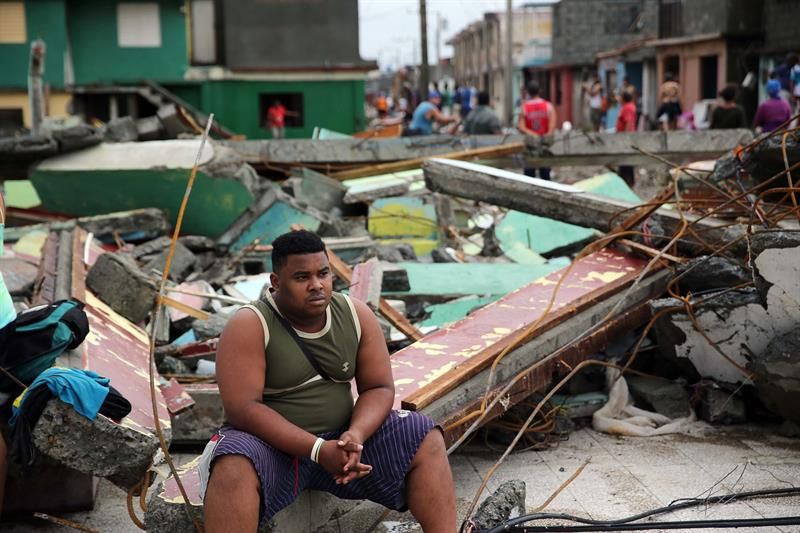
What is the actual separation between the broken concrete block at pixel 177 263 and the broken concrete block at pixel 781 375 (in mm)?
5277

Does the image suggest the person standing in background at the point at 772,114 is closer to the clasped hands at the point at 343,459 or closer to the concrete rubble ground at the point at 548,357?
the concrete rubble ground at the point at 548,357

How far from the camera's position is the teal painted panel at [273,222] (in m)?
11.3

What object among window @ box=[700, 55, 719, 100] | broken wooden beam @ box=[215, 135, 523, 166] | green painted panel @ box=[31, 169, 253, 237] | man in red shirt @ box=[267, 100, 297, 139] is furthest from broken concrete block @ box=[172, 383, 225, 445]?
window @ box=[700, 55, 719, 100]

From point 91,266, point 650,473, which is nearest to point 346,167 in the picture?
point 91,266

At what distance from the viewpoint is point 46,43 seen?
28641mm

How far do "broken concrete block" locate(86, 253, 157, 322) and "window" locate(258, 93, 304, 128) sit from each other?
24.7 m

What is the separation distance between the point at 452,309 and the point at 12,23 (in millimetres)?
24803

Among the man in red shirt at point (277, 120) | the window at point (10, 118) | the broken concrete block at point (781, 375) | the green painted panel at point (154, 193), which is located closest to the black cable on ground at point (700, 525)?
the broken concrete block at point (781, 375)

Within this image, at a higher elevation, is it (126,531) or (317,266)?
(317,266)

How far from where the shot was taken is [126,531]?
4.72m

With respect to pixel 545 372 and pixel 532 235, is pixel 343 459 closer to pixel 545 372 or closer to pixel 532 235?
pixel 545 372

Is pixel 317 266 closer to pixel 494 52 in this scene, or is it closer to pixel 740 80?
pixel 740 80

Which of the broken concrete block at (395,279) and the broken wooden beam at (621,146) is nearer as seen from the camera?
the broken concrete block at (395,279)

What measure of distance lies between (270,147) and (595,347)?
864 cm
